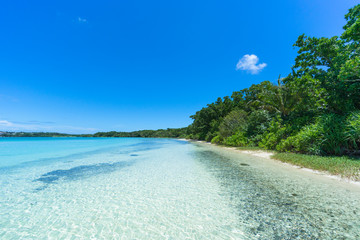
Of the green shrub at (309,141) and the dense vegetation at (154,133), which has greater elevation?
the dense vegetation at (154,133)

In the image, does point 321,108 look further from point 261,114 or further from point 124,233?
point 124,233

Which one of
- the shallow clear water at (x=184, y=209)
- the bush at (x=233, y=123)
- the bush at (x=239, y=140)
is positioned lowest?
the shallow clear water at (x=184, y=209)

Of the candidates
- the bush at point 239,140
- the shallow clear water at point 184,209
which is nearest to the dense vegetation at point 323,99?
the bush at point 239,140

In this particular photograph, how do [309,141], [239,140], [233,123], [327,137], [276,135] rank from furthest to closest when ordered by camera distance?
1. [233,123]
2. [239,140]
3. [276,135]
4. [309,141]
5. [327,137]

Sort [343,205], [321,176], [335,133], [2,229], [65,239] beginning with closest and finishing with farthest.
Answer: [65,239]
[2,229]
[343,205]
[321,176]
[335,133]

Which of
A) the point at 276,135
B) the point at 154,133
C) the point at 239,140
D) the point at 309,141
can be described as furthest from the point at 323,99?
the point at 154,133

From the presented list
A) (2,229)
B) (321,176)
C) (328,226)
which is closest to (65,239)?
(2,229)

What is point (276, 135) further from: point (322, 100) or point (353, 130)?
point (353, 130)

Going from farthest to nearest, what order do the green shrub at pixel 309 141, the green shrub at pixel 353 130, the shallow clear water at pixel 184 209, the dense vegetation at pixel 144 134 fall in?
1. the dense vegetation at pixel 144 134
2. the green shrub at pixel 309 141
3. the green shrub at pixel 353 130
4. the shallow clear water at pixel 184 209

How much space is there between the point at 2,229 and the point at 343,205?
7929 mm

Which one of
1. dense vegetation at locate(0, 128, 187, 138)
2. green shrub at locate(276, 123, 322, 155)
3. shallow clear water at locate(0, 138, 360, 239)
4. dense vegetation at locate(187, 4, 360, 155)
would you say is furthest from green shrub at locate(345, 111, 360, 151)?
dense vegetation at locate(0, 128, 187, 138)

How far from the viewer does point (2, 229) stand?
3.05m

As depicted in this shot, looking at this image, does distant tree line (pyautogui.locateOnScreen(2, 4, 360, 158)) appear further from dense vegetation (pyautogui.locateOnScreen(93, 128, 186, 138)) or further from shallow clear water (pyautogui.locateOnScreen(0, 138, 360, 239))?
dense vegetation (pyautogui.locateOnScreen(93, 128, 186, 138))

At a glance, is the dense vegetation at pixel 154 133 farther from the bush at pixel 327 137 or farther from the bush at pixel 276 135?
the bush at pixel 327 137
